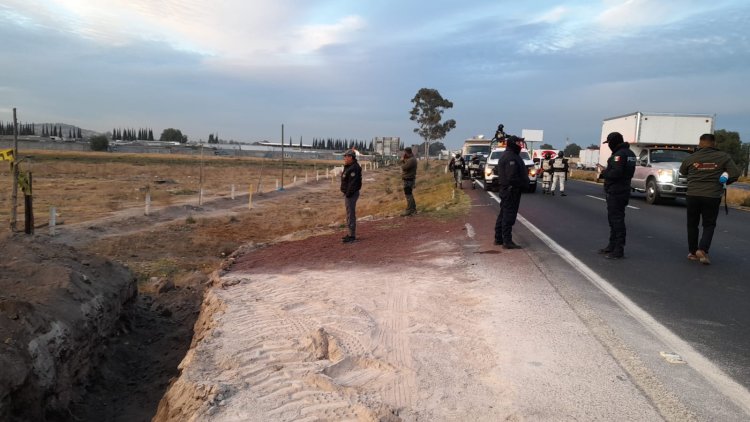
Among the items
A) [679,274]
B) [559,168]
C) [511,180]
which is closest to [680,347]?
[679,274]

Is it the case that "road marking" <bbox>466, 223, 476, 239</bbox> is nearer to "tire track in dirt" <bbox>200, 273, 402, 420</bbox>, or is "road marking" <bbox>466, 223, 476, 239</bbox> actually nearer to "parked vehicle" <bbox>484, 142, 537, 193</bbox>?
"tire track in dirt" <bbox>200, 273, 402, 420</bbox>

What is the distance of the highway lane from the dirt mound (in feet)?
18.3

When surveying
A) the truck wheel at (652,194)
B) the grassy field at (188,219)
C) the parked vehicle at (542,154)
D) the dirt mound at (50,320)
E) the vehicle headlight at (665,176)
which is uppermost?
the parked vehicle at (542,154)

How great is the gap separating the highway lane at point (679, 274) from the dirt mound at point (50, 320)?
559 centimetres

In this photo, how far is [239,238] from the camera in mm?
15422

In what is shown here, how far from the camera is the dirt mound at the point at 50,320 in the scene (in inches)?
170

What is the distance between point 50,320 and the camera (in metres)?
5.11

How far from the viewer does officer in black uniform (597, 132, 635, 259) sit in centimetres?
801

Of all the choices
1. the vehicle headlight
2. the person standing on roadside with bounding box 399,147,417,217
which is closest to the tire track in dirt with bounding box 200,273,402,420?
the person standing on roadside with bounding box 399,147,417,217

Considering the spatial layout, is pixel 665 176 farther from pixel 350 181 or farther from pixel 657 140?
pixel 350 181

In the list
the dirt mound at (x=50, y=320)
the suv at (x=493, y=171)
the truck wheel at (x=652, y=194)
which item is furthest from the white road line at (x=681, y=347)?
the suv at (x=493, y=171)

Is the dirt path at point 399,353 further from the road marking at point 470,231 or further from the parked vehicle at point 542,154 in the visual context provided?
the parked vehicle at point 542,154

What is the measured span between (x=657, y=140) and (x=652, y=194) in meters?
3.04

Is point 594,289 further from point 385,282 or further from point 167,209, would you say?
point 167,209
